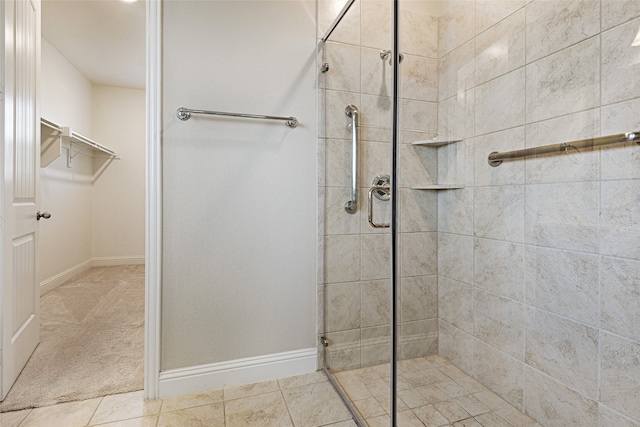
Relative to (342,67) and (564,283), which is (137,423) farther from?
(342,67)

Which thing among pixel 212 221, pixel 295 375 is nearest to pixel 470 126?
pixel 212 221

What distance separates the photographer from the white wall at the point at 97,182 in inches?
143

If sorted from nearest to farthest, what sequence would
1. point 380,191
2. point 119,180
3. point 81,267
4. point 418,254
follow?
point 418,254 < point 380,191 < point 81,267 < point 119,180

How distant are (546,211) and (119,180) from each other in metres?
5.05

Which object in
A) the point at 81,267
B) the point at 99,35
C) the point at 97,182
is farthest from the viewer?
the point at 97,182

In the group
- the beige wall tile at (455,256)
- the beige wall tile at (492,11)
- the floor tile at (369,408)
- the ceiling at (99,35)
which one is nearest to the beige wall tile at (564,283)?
the beige wall tile at (455,256)

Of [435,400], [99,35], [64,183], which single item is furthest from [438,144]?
[64,183]

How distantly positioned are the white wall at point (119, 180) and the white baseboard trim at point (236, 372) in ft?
11.7

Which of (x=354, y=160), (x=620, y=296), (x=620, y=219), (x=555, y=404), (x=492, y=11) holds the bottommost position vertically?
(x=555, y=404)

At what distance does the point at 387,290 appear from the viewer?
48.6 inches

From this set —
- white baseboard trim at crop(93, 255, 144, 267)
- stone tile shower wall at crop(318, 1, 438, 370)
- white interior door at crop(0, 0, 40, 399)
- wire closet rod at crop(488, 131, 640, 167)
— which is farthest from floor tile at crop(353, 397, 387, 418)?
white baseboard trim at crop(93, 255, 144, 267)

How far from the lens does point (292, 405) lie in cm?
149

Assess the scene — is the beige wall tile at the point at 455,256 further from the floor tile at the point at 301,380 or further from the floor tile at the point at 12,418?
the floor tile at the point at 12,418

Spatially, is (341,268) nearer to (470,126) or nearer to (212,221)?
(212,221)
